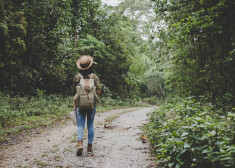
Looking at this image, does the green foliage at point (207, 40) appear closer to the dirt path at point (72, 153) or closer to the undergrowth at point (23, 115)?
the dirt path at point (72, 153)

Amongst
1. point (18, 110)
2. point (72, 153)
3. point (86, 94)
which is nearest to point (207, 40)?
point (86, 94)

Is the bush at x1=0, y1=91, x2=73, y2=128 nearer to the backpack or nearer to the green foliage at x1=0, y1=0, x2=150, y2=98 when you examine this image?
the green foliage at x1=0, y1=0, x2=150, y2=98

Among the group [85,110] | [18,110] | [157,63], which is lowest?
[18,110]

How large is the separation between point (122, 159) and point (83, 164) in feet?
2.95

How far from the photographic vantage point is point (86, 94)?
168 inches

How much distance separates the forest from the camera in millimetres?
3221

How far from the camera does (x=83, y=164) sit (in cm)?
382

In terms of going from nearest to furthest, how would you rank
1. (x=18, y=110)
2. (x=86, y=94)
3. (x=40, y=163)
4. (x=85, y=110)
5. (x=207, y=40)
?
(x=40, y=163)
(x=86, y=94)
(x=85, y=110)
(x=207, y=40)
(x=18, y=110)

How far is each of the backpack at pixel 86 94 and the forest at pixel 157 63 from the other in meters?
1.76

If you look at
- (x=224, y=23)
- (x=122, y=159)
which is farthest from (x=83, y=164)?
(x=224, y=23)

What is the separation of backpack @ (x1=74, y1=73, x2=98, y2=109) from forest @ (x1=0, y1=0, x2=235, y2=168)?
5.79 ft

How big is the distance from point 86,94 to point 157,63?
8.77 meters

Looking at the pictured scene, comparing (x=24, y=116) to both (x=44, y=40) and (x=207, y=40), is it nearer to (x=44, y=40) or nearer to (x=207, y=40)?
(x=44, y=40)

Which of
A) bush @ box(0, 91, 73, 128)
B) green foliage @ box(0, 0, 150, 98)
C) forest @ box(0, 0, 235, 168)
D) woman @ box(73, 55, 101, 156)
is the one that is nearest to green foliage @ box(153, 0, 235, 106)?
forest @ box(0, 0, 235, 168)
